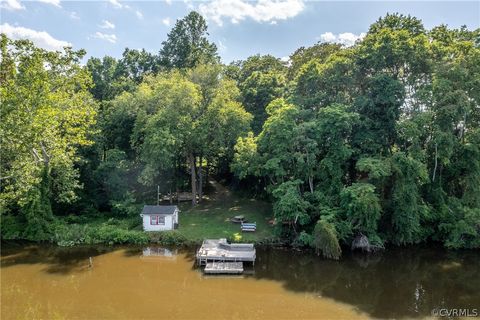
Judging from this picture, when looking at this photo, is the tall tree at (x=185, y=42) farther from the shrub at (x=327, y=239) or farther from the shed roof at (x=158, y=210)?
the shrub at (x=327, y=239)

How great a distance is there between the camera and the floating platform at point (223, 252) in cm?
2417

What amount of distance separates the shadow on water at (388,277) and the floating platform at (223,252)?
98cm

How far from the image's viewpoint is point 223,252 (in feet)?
81.7

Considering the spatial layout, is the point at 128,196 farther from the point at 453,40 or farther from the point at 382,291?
the point at 453,40

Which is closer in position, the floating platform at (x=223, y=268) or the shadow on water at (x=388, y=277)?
the shadow on water at (x=388, y=277)

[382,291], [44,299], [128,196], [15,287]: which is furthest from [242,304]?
[128,196]

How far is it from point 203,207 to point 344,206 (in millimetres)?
13962

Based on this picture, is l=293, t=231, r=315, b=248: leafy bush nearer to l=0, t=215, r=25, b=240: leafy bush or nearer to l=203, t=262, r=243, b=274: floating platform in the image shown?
l=203, t=262, r=243, b=274: floating platform

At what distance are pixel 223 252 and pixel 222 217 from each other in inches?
308

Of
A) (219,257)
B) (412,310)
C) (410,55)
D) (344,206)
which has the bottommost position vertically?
(412,310)

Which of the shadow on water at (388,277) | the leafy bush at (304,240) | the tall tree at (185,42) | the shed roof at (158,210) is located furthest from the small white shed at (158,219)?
the tall tree at (185,42)

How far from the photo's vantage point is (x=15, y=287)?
2089cm

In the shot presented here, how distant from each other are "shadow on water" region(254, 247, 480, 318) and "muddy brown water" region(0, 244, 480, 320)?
0.06m

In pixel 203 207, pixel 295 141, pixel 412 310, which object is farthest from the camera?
pixel 203 207
